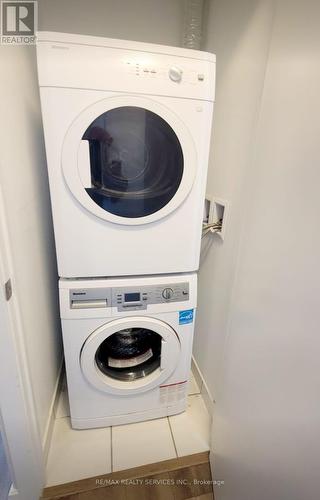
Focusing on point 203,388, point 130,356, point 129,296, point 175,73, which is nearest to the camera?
point 175,73

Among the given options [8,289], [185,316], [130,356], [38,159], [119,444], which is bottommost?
[119,444]

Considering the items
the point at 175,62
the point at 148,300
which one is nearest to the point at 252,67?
the point at 175,62

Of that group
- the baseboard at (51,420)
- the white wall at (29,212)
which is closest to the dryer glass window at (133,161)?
the white wall at (29,212)

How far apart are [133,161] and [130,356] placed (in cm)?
96

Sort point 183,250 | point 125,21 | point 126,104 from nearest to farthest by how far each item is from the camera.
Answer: point 126,104 → point 183,250 → point 125,21

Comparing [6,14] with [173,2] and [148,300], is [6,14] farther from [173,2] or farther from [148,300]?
[148,300]

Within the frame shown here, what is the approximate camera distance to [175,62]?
34.0 inches

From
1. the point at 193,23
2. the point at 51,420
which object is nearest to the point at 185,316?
the point at 51,420

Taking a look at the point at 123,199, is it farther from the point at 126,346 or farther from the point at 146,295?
the point at 126,346

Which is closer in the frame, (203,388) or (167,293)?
(167,293)

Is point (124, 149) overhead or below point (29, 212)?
overhead

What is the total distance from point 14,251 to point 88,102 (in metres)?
0.55

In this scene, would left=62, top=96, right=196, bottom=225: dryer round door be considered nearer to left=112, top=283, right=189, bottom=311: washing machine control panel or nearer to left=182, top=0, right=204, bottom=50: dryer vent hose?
left=112, top=283, right=189, bottom=311: washing machine control panel

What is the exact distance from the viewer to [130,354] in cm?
132
